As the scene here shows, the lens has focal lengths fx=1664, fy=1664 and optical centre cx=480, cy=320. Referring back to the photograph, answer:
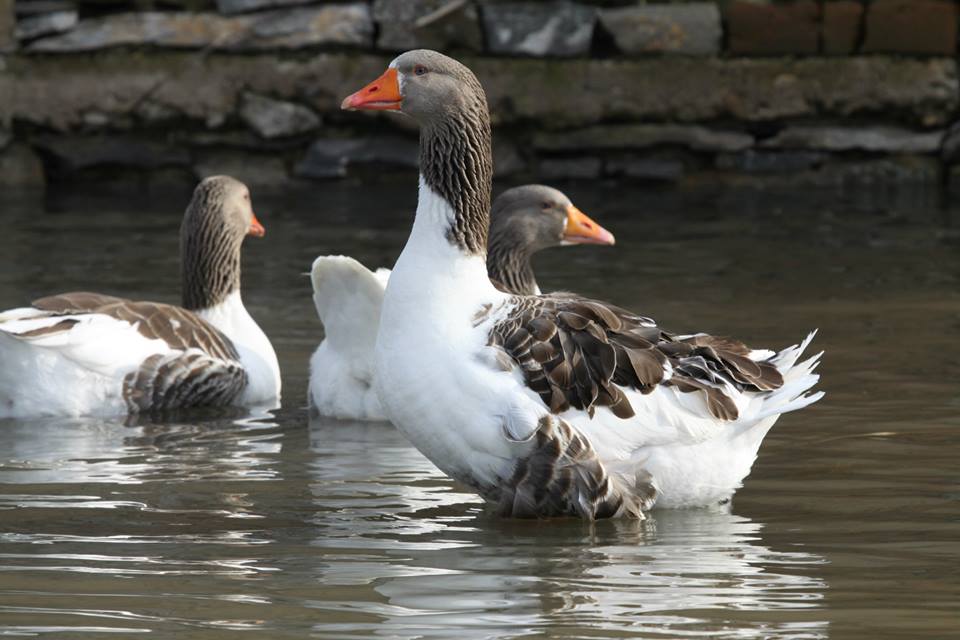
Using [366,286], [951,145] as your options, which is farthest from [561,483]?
[951,145]

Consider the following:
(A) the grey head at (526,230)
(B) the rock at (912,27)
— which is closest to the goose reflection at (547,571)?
(A) the grey head at (526,230)

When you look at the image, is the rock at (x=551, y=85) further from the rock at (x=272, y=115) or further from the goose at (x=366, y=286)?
the goose at (x=366, y=286)

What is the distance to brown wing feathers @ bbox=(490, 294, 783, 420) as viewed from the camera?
18.7 ft

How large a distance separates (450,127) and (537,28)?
33.6ft

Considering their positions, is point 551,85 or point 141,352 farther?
point 551,85

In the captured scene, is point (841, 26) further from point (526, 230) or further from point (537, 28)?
point (526, 230)

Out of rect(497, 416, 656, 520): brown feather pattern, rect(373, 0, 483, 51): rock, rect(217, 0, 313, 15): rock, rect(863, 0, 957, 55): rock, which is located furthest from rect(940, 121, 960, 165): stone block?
rect(497, 416, 656, 520): brown feather pattern

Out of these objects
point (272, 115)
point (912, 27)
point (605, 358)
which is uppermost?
point (912, 27)

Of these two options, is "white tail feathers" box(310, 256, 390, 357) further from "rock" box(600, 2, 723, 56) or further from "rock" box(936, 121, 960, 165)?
"rock" box(936, 121, 960, 165)

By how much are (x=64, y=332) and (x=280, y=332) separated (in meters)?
2.59

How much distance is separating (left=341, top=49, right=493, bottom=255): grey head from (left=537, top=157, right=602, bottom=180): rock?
33.9 ft

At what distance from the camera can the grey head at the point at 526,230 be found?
8.85m

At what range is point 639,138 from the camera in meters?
16.5

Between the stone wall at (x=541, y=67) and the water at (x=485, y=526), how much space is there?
536 centimetres
